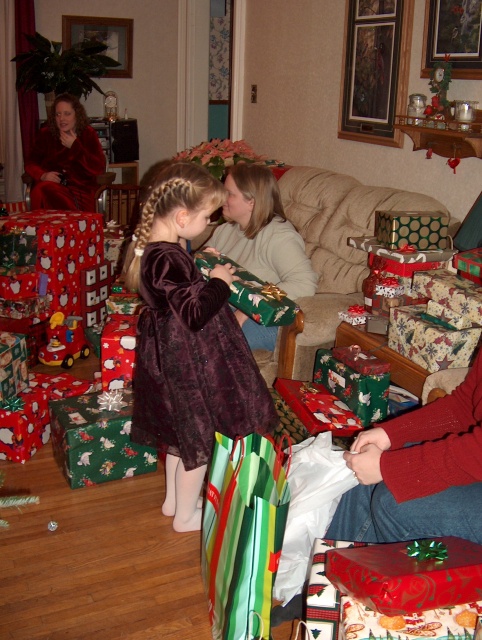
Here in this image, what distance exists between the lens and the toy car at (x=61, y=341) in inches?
133

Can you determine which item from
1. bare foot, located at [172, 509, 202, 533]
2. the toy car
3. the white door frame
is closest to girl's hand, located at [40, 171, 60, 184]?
the toy car

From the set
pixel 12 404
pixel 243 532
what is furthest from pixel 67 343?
pixel 243 532

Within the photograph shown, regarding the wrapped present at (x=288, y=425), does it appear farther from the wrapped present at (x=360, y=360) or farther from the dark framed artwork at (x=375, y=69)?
the dark framed artwork at (x=375, y=69)

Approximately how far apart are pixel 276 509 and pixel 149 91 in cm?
548

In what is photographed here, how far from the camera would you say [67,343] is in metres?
3.46

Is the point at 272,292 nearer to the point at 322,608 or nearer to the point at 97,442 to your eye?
the point at 97,442

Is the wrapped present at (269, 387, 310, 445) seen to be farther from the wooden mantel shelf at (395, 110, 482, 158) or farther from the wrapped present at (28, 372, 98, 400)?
the wooden mantel shelf at (395, 110, 482, 158)

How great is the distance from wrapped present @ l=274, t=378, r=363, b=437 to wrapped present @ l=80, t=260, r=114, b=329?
1.45 metres

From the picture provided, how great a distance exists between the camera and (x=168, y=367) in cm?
195

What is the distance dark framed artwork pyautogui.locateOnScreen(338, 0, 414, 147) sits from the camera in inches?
119

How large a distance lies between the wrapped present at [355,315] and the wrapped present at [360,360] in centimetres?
13

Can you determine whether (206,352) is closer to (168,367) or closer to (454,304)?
(168,367)

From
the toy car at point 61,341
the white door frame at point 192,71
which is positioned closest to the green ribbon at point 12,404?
the toy car at point 61,341

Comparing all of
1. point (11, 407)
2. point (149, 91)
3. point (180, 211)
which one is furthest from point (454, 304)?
point (149, 91)
